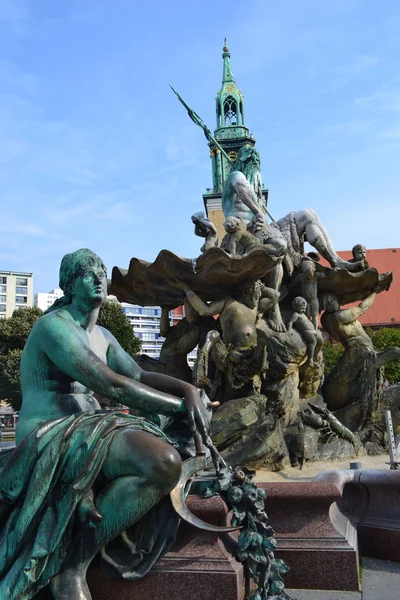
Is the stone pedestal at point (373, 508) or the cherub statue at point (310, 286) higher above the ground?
the cherub statue at point (310, 286)

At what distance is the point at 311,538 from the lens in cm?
344

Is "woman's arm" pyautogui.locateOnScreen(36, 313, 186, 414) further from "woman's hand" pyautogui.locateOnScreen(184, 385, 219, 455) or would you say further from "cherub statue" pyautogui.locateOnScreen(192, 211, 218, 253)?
"cherub statue" pyautogui.locateOnScreen(192, 211, 218, 253)

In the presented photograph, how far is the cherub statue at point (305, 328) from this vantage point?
8812 millimetres

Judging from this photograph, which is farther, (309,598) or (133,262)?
(133,262)

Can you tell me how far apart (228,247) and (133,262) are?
5.28 feet

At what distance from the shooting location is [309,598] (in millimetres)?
3203

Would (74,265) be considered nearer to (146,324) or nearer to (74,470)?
(74,470)

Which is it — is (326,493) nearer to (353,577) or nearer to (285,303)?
(353,577)

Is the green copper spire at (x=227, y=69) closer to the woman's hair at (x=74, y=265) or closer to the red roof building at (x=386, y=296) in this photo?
the red roof building at (x=386, y=296)

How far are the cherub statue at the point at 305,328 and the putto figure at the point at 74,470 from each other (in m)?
6.02

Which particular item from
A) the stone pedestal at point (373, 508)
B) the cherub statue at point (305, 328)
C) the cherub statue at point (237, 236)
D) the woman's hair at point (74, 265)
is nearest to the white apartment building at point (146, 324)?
the cherub statue at point (305, 328)

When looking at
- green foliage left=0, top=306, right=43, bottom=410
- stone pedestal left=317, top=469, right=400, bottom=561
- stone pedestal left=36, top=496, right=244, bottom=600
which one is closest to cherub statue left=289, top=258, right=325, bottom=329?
stone pedestal left=317, top=469, right=400, bottom=561

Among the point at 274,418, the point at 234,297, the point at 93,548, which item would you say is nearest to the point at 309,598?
the point at 93,548

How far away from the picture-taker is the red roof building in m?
53.6
